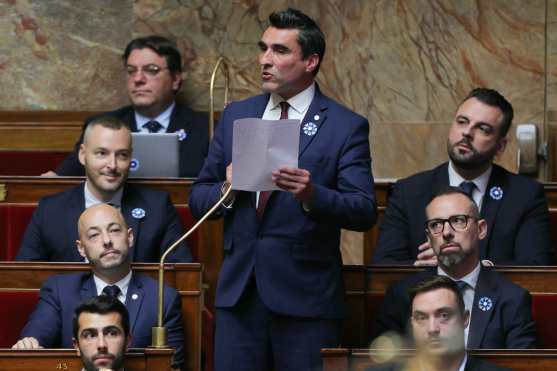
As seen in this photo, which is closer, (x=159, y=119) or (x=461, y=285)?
(x=461, y=285)

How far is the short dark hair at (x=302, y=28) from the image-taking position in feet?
16.8

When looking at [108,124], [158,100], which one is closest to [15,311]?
[108,124]

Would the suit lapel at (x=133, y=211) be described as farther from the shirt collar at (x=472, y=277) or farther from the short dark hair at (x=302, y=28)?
the shirt collar at (x=472, y=277)

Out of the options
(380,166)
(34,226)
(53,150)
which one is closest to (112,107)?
(53,150)

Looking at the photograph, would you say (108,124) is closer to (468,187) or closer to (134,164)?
(134,164)

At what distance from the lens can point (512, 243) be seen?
5.77 metres

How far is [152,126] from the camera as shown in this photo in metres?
6.85

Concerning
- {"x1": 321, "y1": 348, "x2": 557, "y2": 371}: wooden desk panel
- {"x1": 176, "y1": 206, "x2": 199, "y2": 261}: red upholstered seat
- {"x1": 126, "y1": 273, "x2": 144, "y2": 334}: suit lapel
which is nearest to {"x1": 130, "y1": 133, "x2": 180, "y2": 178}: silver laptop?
{"x1": 176, "y1": 206, "x2": 199, "y2": 261}: red upholstered seat

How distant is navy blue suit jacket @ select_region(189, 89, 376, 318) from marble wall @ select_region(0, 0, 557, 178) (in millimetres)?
2300

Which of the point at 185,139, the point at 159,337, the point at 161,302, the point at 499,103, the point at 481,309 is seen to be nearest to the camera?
the point at 159,337

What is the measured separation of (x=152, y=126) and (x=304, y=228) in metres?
2.03

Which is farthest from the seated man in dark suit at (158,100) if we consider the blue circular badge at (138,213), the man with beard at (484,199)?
the man with beard at (484,199)

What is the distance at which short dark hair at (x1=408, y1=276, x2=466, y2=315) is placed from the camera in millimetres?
4781

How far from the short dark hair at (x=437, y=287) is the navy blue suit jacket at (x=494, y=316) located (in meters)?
0.33
